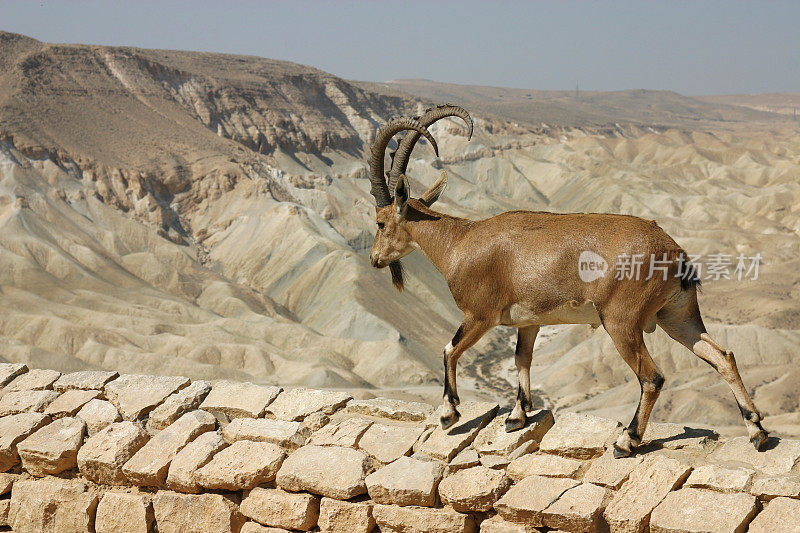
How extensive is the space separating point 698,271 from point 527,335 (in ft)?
5.88

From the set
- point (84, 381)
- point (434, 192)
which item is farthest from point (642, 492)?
point (84, 381)

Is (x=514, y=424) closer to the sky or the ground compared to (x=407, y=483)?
closer to the sky

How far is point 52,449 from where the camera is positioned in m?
8.97

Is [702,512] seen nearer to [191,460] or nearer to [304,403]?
[304,403]

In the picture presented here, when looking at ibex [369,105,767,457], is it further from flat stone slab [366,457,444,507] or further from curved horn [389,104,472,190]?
flat stone slab [366,457,444,507]

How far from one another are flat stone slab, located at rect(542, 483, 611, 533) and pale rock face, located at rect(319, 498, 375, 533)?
1.72 meters

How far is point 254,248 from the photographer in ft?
220

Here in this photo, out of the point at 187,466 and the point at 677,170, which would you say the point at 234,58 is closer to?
the point at 677,170

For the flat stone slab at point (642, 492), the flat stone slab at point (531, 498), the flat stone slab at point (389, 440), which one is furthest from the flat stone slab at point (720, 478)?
the flat stone slab at point (389, 440)

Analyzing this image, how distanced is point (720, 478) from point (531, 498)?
1550 millimetres

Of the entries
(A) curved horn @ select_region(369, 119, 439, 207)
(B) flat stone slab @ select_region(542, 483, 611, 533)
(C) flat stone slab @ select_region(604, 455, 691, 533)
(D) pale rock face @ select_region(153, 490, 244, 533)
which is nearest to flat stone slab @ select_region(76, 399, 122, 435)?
(D) pale rock face @ select_region(153, 490, 244, 533)

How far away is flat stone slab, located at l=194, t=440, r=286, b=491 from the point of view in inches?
314

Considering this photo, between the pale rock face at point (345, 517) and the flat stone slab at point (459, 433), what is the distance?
2.75ft

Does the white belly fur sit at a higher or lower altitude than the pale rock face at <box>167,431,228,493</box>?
higher
